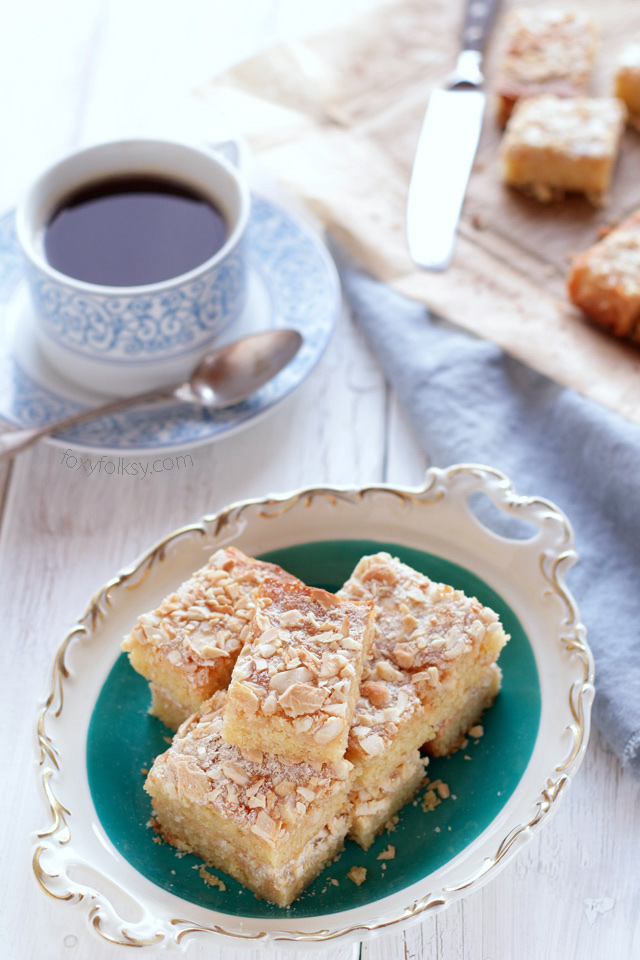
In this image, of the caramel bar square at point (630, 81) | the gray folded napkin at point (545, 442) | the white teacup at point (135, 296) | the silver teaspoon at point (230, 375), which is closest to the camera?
the gray folded napkin at point (545, 442)

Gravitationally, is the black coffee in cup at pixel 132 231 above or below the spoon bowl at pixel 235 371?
above

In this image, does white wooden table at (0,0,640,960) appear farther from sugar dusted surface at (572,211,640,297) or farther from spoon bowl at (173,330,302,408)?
sugar dusted surface at (572,211,640,297)

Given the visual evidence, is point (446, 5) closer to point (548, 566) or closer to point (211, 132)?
point (211, 132)

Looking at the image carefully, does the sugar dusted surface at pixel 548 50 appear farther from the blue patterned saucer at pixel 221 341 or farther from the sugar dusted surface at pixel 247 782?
the sugar dusted surface at pixel 247 782

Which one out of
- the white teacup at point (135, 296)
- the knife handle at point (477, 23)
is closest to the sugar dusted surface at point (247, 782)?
the white teacup at point (135, 296)

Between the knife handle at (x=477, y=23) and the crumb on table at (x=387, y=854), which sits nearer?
the crumb on table at (x=387, y=854)

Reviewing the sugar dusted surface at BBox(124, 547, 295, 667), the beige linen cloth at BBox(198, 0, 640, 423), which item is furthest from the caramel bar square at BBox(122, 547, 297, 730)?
the beige linen cloth at BBox(198, 0, 640, 423)

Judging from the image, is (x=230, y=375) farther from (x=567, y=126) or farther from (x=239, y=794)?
(x=567, y=126)
